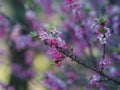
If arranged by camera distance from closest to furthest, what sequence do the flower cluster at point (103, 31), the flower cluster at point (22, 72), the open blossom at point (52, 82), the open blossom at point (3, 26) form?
the flower cluster at point (103, 31) < the open blossom at point (52, 82) < the open blossom at point (3, 26) < the flower cluster at point (22, 72)

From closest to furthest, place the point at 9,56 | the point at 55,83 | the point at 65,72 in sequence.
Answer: the point at 55,83 → the point at 65,72 → the point at 9,56

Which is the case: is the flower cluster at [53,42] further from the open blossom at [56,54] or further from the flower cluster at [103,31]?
the flower cluster at [103,31]

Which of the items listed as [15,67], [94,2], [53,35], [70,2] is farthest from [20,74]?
[53,35]

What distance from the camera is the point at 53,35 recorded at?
3010 millimetres

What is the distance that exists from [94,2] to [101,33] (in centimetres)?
274

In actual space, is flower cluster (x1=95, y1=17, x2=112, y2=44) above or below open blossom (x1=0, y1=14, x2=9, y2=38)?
below

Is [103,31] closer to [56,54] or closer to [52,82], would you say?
[56,54]

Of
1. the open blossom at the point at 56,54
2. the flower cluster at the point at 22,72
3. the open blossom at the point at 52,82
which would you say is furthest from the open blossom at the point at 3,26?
the open blossom at the point at 56,54

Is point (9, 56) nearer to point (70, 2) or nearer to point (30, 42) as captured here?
point (30, 42)

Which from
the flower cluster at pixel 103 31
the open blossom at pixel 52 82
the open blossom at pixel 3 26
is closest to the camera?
the flower cluster at pixel 103 31

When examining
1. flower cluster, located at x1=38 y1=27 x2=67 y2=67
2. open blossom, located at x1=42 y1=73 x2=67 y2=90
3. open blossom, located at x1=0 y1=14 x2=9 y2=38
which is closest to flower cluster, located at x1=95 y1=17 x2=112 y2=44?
flower cluster, located at x1=38 y1=27 x2=67 y2=67

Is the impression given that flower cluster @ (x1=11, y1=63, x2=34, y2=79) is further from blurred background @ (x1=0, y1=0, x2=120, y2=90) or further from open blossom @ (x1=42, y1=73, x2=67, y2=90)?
open blossom @ (x1=42, y1=73, x2=67, y2=90)

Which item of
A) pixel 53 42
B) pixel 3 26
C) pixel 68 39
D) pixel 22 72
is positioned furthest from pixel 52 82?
pixel 22 72

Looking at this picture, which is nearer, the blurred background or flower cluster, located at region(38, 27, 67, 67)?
flower cluster, located at region(38, 27, 67, 67)
